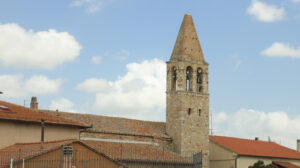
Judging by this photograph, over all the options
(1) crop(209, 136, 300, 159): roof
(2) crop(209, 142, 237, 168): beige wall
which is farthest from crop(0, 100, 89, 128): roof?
(1) crop(209, 136, 300, 159): roof

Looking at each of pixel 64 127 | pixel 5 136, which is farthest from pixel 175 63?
pixel 5 136

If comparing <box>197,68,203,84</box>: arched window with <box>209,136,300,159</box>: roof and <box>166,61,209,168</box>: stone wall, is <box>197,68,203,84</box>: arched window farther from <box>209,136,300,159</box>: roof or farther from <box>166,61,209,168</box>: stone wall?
<box>209,136,300,159</box>: roof

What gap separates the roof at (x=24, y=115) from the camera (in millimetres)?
31991

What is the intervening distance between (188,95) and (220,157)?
24.7 feet

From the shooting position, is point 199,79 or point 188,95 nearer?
point 188,95

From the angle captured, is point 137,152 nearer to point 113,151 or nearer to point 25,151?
point 113,151

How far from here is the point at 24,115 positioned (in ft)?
109

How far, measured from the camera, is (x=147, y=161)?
34750mm

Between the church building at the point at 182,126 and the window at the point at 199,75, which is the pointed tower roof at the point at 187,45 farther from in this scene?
the window at the point at 199,75

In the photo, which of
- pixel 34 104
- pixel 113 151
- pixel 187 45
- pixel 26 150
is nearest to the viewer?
pixel 26 150

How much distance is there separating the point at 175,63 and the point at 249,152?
1159 centimetres

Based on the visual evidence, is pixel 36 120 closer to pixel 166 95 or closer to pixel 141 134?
pixel 141 134

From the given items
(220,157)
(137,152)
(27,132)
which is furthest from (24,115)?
(220,157)

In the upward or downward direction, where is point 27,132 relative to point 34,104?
downward
